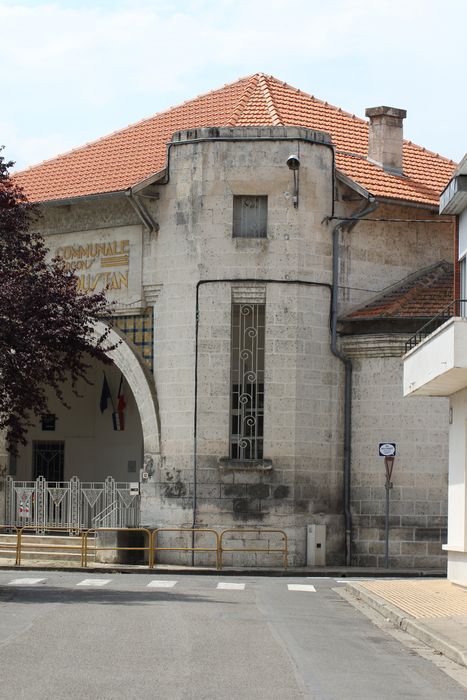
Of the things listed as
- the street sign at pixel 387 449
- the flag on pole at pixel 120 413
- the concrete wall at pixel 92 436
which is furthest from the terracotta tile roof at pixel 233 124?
the flag on pole at pixel 120 413

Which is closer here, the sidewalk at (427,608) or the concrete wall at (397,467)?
the sidewalk at (427,608)

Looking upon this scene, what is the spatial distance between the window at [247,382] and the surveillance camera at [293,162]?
10.3ft

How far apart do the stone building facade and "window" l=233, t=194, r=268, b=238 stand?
1.3 inches

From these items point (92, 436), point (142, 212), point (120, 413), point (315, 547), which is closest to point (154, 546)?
point (315, 547)

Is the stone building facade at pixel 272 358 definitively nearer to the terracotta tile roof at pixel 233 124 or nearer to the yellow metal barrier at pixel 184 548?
the yellow metal barrier at pixel 184 548

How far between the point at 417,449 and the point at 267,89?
10.6m

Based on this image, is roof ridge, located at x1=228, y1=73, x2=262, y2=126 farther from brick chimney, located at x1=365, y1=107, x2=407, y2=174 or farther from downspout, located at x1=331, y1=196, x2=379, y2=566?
downspout, located at x1=331, y1=196, x2=379, y2=566

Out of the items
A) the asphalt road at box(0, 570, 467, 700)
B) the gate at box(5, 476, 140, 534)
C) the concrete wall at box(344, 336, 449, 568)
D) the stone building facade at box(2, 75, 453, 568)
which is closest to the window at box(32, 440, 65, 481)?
the gate at box(5, 476, 140, 534)

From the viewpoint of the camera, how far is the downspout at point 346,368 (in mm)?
32000

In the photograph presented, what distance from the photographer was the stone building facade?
31719 mm

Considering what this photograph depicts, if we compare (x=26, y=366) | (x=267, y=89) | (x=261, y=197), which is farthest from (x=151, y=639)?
(x=267, y=89)

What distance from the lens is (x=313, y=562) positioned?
31.3m

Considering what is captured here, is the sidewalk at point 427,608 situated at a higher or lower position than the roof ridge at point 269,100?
lower

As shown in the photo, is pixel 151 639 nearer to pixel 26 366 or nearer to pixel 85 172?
pixel 26 366
